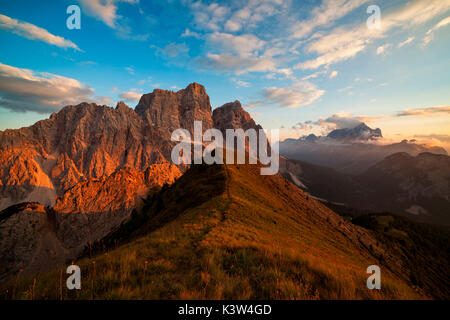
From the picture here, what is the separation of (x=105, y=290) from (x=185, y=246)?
4284mm

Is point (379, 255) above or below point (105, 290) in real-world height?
below

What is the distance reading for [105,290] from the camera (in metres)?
4.30

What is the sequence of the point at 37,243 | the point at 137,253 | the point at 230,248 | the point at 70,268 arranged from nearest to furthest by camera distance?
the point at 70,268
the point at 137,253
the point at 230,248
the point at 37,243

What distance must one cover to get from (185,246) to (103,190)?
458ft

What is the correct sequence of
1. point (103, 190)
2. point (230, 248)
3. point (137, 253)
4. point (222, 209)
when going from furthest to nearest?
point (103, 190)
point (222, 209)
point (230, 248)
point (137, 253)

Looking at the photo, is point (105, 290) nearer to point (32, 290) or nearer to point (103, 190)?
point (32, 290)

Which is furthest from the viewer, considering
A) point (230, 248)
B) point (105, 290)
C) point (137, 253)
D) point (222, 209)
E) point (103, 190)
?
point (103, 190)
